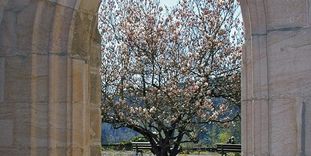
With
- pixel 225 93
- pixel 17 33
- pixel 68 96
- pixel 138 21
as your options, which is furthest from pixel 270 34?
pixel 138 21

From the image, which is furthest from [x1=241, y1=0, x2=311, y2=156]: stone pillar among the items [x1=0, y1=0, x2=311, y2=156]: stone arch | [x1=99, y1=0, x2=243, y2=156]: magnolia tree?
[x1=99, y1=0, x2=243, y2=156]: magnolia tree

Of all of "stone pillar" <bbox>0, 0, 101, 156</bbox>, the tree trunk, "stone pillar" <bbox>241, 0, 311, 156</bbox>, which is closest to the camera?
"stone pillar" <bbox>241, 0, 311, 156</bbox>

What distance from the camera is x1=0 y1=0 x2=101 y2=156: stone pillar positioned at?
442 centimetres

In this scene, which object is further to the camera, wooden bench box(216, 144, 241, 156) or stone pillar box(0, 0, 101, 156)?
wooden bench box(216, 144, 241, 156)

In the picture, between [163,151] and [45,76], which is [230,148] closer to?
[163,151]

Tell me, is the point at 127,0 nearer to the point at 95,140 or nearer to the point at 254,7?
the point at 95,140

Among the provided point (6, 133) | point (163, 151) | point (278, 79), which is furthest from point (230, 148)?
point (278, 79)

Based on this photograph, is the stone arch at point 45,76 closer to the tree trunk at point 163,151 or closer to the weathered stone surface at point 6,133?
the weathered stone surface at point 6,133

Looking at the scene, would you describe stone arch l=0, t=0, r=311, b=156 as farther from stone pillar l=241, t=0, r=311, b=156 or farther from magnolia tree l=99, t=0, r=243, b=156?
magnolia tree l=99, t=0, r=243, b=156

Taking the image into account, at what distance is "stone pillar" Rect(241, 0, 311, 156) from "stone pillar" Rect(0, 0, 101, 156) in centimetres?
138

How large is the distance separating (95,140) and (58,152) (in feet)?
2.84

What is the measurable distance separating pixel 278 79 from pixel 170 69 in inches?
545

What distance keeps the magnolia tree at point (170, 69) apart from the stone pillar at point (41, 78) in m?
12.1

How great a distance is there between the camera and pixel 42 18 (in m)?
4.43
